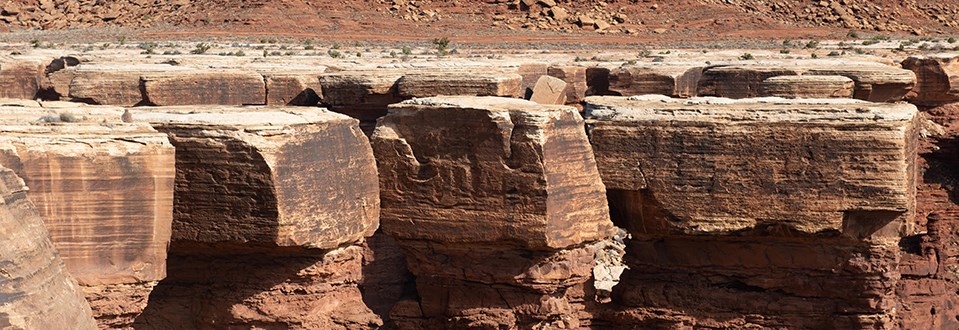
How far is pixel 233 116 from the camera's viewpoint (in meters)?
10.4

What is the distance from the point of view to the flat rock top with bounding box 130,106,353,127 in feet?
33.1

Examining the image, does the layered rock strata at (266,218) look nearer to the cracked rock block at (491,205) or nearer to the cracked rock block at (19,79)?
the cracked rock block at (491,205)

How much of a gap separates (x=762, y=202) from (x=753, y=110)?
2.42 ft

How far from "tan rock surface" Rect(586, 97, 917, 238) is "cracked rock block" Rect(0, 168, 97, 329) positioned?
5.02m

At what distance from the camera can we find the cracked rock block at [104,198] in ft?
29.1

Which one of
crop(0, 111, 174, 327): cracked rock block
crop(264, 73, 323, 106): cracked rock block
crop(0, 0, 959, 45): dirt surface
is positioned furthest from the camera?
crop(0, 0, 959, 45): dirt surface

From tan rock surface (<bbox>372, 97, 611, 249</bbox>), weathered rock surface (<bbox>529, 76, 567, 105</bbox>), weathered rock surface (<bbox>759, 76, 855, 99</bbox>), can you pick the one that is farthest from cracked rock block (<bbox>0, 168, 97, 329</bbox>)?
weathered rock surface (<bbox>759, 76, 855, 99</bbox>)

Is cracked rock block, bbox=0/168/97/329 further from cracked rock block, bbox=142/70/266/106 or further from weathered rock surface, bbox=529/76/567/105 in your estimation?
weathered rock surface, bbox=529/76/567/105

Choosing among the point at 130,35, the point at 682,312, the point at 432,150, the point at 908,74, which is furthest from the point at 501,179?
the point at 130,35

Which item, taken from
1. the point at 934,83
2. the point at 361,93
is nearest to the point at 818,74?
the point at 934,83

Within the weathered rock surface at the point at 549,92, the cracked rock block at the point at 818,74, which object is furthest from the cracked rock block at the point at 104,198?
the cracked rock block at the point at 818,74

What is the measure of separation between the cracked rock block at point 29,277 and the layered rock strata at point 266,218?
2176 millimetres

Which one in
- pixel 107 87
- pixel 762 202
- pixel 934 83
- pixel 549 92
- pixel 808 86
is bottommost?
pixel 762 202

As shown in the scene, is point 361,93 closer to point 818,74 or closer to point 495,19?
point 818,74
